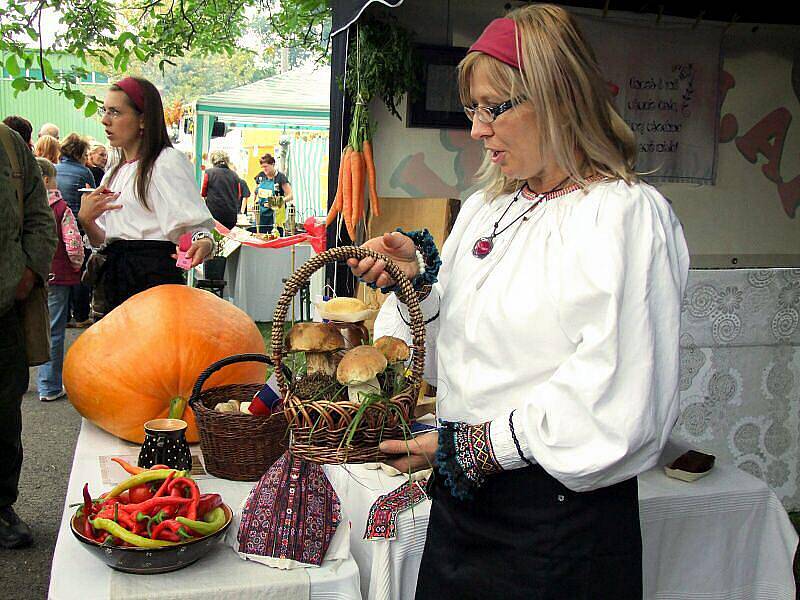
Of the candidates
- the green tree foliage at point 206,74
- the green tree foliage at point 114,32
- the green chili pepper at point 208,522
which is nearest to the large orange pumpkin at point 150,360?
the green chili pepper at point 208,522

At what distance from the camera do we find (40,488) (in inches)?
163

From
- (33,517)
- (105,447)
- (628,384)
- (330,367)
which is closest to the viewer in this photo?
(628,384)

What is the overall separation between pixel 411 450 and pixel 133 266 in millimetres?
2253

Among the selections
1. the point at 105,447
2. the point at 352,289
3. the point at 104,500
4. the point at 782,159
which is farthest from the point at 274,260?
the point at 104,500

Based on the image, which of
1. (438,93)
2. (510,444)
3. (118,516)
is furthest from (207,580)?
(438,93)

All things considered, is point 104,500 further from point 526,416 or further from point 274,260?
point 274,260

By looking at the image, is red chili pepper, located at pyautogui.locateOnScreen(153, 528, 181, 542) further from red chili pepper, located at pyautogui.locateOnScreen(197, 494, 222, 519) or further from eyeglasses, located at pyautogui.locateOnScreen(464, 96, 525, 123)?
eyeglasses, located at pyautogui.locateOnScreen(464, 96, 525, 123)

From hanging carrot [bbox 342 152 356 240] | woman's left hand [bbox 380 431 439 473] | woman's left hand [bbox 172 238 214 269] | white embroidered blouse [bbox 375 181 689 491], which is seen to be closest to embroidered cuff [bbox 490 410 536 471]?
white embroidered blouse [bbox 375 181 689 491]

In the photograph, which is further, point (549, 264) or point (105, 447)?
point (105, 447)

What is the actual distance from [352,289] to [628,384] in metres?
2.84

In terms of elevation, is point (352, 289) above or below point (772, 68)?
below

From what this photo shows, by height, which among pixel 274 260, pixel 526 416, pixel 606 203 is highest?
pixel 606 203

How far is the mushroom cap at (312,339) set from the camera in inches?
64.4

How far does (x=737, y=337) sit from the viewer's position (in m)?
3.49
